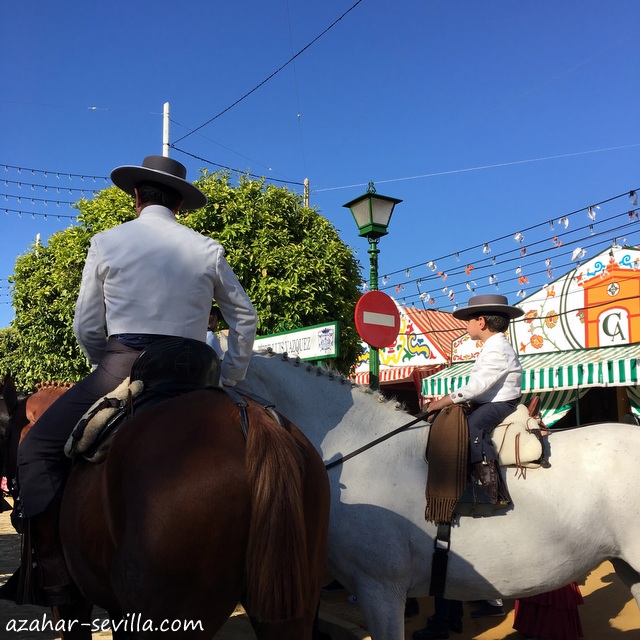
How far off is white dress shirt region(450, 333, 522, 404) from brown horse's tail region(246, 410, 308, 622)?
2.27 meters

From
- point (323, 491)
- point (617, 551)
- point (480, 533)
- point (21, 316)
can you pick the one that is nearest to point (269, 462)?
point (323, 491)

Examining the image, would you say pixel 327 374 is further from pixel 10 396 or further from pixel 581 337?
pixel 581 337

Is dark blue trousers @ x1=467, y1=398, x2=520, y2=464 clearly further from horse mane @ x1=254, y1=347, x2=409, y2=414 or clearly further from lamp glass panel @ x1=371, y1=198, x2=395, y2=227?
lamp glass panel @ x1=371, y1=198, x2=395, y2=227

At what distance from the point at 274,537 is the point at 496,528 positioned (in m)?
2.31

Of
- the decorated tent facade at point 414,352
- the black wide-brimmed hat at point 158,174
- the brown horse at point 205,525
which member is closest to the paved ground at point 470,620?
the brown horse at point 205,525

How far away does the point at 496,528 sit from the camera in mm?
3697

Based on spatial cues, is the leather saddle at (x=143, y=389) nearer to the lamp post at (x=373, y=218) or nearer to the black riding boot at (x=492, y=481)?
the black riding boot at (x=492, y=481)

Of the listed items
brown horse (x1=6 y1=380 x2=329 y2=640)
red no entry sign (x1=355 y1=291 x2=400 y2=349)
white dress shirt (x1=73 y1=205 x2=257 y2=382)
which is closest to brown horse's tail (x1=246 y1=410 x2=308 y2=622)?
brown horse (x1=6 y1=380 x2=329 y2=640)

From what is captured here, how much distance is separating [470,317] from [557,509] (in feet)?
4.86

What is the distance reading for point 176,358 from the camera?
2.33 metres

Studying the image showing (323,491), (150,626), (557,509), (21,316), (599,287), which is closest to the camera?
(150,626)

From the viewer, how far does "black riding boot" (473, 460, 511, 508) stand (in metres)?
3.66

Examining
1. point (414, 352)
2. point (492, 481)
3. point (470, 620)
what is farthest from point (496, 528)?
point (414, 352)

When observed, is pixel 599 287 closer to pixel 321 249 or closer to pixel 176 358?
pixel 321 249
